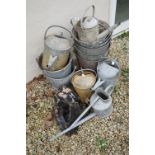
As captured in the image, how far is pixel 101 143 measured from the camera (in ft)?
10.9

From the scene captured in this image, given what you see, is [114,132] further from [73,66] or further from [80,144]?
[73,66]

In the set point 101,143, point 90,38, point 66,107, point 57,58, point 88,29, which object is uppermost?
point 88,29

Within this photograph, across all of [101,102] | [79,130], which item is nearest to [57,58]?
[101,102]

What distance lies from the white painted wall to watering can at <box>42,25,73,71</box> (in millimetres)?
98

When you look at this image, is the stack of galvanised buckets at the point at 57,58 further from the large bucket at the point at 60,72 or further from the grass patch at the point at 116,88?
the grass patch at the point at 116,88

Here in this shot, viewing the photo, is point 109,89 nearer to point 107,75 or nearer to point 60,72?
point 107,75

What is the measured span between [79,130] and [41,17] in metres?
1.36

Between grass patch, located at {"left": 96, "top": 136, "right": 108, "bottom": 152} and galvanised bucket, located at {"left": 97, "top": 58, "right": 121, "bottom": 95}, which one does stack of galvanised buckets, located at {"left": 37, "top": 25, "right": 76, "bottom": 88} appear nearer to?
galvanised bucket, located at {"left": 97, "top": 58, "right": 121, "bottom": 95}

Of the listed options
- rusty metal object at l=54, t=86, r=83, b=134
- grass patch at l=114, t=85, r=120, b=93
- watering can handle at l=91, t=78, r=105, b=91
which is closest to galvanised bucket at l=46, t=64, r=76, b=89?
rusty metal object at l=54, t=86, r=83, b=134

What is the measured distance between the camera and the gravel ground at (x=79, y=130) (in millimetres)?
3295

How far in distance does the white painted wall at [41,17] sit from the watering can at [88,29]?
0.45ft
